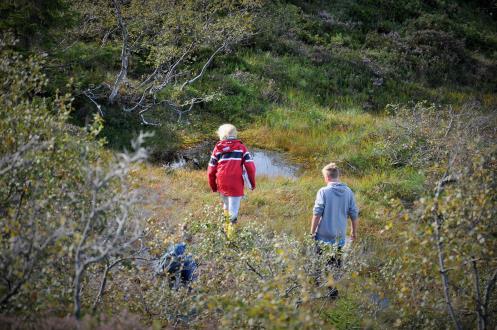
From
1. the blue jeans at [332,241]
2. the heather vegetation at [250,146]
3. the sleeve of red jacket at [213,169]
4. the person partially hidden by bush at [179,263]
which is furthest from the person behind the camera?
Answer: the sleeve of red jacket at [213,169]

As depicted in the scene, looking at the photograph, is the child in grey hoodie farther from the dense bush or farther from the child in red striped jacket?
the dense bush

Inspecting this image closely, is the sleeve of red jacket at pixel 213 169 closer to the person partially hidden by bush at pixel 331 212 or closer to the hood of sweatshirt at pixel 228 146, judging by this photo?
the hood of sweatshirt at pixel 228 146

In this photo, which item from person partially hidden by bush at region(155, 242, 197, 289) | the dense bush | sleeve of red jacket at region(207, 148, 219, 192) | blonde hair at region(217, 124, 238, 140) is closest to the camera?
the dense bush

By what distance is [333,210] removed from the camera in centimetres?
625

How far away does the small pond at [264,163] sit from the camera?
11492 millimetres

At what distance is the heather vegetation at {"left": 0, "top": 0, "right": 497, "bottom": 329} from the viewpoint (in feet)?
13.4

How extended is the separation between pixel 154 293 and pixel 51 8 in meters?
8.58

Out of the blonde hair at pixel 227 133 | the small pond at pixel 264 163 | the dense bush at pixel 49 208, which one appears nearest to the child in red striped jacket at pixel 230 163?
the blonde hair at pixel 227 133

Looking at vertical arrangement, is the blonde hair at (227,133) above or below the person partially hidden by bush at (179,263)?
above

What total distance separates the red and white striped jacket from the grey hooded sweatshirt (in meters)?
1.46

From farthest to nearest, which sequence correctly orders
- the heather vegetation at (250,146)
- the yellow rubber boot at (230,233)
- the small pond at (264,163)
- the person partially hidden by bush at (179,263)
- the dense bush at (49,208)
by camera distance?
1. the small pond at (264,163)
2. the yellow rubber boot at (230,233)
3. the person partially hidden by bush at (179,263)
4. the heather vegetation at (250,146)
5. the dense bush at (49,208)

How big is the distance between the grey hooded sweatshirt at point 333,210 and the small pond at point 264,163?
485 cm

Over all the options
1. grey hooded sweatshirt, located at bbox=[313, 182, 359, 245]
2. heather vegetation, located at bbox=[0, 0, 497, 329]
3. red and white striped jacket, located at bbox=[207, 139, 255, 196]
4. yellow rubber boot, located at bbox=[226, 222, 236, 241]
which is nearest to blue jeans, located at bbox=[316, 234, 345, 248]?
grey hooded sweatshirt, located at bbox=[313, 182, 359, 245]

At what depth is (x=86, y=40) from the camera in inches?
675
